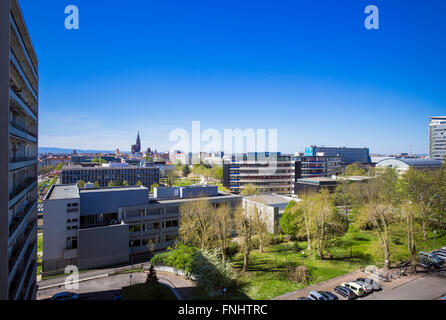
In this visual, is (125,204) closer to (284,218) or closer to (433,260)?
(284,218)

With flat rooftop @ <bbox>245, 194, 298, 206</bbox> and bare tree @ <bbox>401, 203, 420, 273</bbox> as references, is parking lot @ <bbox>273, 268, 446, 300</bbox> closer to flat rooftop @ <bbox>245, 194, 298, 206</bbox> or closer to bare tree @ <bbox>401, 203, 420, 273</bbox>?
bare tree @ <bbox>401, 203, 420, 273</bbox>

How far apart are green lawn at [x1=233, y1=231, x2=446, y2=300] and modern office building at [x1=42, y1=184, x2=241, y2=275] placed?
8768 mm

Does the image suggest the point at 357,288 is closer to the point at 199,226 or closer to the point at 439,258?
the point at 439,258

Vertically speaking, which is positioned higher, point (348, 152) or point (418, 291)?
point (348, 152)

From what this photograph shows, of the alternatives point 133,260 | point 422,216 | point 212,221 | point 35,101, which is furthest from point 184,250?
point 422,216

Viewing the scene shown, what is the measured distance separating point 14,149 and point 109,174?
55.8m

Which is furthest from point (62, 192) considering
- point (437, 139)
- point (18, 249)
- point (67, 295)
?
point (437, 139)

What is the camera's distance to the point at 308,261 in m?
18.4

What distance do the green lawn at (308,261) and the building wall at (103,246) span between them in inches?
388

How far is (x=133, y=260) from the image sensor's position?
72.4 feet

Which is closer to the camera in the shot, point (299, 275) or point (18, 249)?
point (18, 249)

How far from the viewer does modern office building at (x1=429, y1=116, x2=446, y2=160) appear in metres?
51.9

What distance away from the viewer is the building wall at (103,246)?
2033cm
